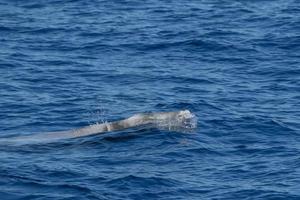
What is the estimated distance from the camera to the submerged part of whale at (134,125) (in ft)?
96.6

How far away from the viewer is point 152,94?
34.9 metres

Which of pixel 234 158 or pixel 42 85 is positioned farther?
pixel 42 85

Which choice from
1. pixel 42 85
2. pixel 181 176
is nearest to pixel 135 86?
pixel 42 85

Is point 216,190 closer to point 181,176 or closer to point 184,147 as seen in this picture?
point 181,176

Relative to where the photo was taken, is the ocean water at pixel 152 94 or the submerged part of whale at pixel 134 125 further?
the submerged part of whale at pixel 134 125

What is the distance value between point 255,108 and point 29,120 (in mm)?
8161

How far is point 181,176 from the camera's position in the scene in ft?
83.8

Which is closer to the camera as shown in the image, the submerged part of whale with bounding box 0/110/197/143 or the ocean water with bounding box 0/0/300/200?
the ocean water with bounding box 0/0/300/200

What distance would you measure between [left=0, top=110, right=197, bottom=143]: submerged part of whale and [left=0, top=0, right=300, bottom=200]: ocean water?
0.52 m

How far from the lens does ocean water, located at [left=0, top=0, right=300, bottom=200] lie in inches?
989

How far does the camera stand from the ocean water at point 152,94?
25.1m

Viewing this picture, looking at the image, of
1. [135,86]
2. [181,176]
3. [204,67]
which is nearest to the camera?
[181,176]

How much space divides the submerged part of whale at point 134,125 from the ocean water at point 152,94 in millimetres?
520

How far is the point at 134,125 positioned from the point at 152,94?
4310 mm
